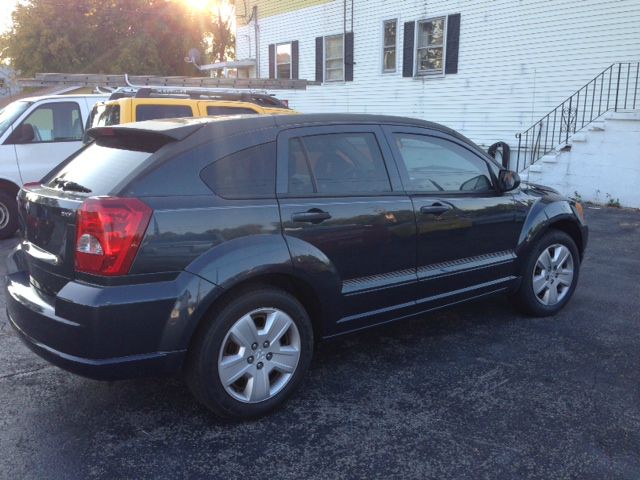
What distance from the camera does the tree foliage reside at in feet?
96.3

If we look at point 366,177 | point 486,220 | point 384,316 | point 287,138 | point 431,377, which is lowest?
point 431,377

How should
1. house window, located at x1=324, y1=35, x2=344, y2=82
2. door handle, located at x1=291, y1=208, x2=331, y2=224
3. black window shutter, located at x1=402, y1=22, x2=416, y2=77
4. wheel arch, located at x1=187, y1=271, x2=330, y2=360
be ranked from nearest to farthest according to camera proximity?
wheel arch, located at x1=187, y1=271, x2=330, y2=360 → door handle, located at x1=291, y1=208, x2=331, y2=224 → black window shutter, located at x1=402, y1=22, x2=416, y2=77 → house window, located at x1=324, y1=35, x2=344, y2=82

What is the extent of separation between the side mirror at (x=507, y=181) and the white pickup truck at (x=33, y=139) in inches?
240

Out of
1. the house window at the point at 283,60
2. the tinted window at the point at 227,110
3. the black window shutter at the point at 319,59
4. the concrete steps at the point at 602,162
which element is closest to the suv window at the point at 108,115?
the tinted window at the point at 227,110

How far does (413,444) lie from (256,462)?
814mm

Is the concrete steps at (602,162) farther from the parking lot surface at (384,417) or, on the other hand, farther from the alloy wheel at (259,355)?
the alloy wheel at (259,355)

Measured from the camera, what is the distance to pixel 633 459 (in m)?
2.90

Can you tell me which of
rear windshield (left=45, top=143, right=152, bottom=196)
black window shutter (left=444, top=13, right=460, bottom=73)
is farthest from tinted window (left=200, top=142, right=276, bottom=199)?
black window shutter (left=444, top=13, right=460, bottom=73)

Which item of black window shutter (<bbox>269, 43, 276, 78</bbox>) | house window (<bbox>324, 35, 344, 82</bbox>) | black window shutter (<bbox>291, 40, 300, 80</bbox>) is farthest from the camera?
black window shutter (<bbox>269, 43, 276, 78</bbox>)

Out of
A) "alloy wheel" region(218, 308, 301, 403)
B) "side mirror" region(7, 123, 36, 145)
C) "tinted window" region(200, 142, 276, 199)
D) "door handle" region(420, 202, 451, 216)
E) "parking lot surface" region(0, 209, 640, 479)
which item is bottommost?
"parking lot surface" region(0, 209, 640, 479)

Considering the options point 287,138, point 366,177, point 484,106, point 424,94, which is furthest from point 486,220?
point 424,94

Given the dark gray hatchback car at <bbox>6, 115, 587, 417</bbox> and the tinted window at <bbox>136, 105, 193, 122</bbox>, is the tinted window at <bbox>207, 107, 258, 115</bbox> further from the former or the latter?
the dark gray hatchback car at <bbox>6, 115, 587, 417</bbox>

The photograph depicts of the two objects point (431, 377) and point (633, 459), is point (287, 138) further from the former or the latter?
point (633, 459)

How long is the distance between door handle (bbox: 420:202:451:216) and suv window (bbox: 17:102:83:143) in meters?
6.12
